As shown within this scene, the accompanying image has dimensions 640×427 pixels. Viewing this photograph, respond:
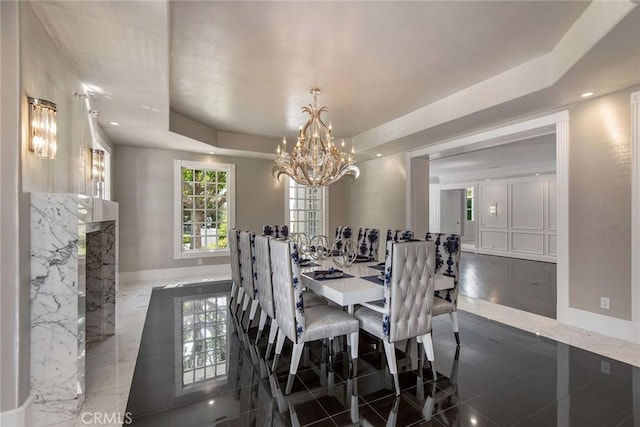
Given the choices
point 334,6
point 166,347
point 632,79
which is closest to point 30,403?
point 166,347

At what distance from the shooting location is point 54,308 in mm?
1889

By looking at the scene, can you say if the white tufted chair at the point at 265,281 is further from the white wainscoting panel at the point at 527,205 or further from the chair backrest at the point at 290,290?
the white wainscoting panel at the point at 527,205

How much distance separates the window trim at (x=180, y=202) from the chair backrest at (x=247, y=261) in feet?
7.97

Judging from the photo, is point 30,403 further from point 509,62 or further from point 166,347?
point 509,62

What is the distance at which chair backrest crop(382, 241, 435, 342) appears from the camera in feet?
7.13

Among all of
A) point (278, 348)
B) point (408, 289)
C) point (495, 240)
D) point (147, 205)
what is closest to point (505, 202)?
point (495, 240)

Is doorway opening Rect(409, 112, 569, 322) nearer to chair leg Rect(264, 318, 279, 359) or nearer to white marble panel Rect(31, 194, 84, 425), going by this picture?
chair leg Rect(264, 318, 279, 359)

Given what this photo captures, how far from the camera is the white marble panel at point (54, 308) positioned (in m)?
1.86

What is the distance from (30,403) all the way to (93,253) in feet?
5.59

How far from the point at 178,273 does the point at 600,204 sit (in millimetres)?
6634

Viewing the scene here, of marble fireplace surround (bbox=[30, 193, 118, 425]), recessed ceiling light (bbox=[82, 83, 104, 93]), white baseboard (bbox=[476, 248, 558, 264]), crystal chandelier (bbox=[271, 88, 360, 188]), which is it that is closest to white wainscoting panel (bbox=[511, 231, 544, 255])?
white baseboard (bbox=[476, 248, 558, 264])

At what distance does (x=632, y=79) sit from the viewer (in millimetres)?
2818

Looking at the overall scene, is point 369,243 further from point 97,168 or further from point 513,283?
point 97,168

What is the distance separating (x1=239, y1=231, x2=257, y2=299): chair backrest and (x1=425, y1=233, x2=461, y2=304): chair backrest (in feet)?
6.44
